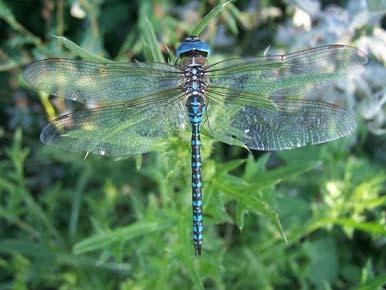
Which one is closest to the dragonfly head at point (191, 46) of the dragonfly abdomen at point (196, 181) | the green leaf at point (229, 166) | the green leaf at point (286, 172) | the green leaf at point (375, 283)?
the dragonfly abdomen at point (196, 181)

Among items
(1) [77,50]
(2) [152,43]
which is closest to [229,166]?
(2) [152,43]

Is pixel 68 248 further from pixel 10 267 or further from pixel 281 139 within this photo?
pixel 281 139

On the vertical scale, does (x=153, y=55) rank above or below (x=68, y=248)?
above

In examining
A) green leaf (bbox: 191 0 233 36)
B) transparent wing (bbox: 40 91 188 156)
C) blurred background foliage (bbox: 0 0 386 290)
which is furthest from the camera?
blurred background foliage (bbox: 0 0 386 290)

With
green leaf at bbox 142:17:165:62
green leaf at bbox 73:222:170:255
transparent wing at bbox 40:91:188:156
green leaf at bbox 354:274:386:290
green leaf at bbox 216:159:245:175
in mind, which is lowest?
green leaf at bbox 354:274:386:290

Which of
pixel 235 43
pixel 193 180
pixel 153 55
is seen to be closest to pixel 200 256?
pixel 193 180

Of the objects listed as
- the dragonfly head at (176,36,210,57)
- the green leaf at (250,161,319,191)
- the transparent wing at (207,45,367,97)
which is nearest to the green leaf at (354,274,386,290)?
the green leaf at (250,161,319,191)

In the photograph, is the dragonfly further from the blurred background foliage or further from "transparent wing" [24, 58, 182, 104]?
the blurred background foliage
